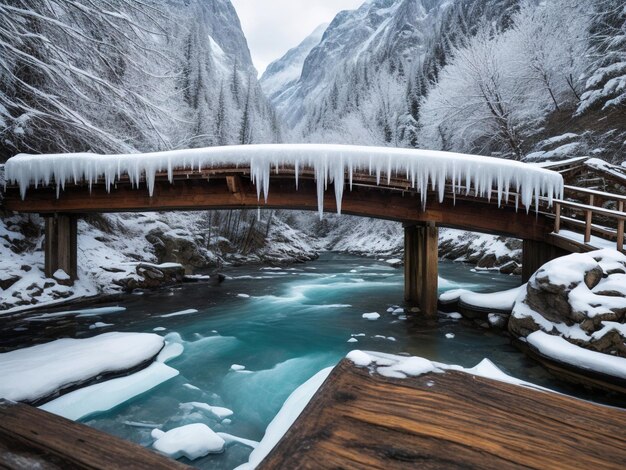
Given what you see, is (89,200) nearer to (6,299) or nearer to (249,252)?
(6,299)

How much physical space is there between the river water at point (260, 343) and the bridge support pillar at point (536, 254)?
112 inches

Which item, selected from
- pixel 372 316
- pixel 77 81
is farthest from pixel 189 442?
pixel 77 81

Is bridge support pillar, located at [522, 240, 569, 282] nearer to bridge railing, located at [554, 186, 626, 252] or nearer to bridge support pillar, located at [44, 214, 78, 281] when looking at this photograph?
bridge railing, located at [554, 186, 626, 252]

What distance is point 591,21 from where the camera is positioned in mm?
18141

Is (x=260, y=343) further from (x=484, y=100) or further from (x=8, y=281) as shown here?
(x=484, y=100)

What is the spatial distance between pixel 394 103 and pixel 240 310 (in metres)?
35.3

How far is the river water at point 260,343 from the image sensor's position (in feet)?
13.7

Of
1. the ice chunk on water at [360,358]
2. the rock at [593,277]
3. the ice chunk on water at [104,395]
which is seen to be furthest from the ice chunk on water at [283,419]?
the rock at [593,277]

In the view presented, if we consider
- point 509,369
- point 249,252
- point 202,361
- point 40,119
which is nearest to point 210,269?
point 249,252

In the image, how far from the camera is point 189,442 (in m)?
3.49

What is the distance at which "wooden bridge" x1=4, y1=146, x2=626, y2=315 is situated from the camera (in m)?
7.69

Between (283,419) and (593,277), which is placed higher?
(593,277)

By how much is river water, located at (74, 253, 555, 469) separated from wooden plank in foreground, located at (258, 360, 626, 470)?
3.10 meters

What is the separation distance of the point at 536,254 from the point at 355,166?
19.4 feet
